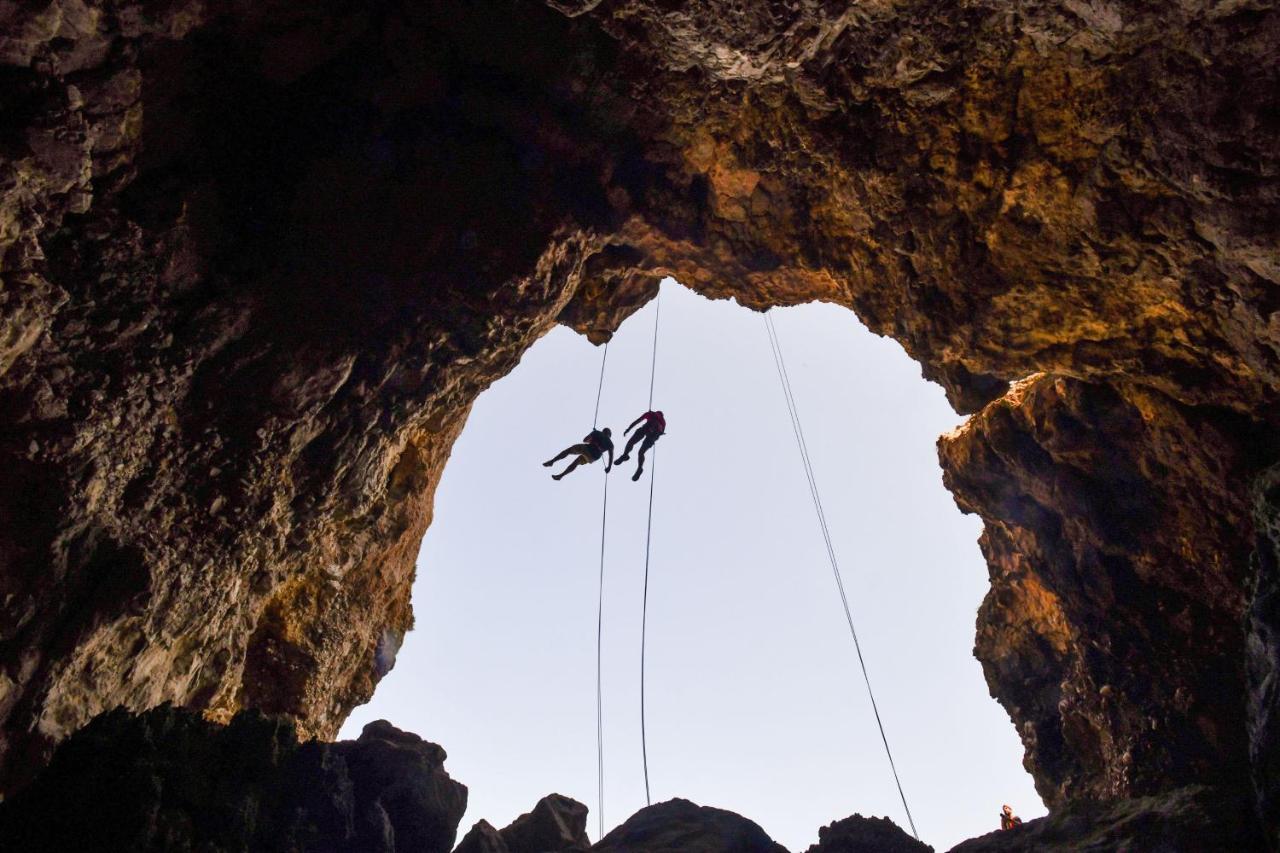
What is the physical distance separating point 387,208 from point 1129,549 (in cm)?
1217

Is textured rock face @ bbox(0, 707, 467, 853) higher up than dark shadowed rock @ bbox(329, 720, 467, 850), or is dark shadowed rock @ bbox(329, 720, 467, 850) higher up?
dark shadowed rock @ bbox(329, 720, 467, 850)

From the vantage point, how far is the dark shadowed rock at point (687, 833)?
35.1ft

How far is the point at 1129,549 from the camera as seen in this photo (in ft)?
34.9

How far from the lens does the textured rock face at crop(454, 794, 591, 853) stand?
37.2 ft

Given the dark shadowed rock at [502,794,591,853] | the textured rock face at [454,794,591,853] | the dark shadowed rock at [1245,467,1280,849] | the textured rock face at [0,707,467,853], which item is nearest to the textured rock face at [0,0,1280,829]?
the textured rock face at [0,707,467,853]

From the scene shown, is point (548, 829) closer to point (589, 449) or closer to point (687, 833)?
point (687, 833)

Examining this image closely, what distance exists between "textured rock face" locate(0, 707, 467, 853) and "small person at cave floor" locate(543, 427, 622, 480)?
7.18 m

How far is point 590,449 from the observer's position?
49.5 feet

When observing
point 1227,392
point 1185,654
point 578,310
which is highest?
point 578,310

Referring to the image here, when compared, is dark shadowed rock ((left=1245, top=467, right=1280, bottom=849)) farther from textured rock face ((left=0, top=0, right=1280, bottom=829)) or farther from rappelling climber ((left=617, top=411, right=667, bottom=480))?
rappelling climber ((left=617, top=411, right=667, bottom=480))

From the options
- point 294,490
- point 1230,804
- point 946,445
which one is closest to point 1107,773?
point 1230,804

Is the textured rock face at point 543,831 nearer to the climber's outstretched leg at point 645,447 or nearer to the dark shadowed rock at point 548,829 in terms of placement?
the dark shadowed rock at point 548,829

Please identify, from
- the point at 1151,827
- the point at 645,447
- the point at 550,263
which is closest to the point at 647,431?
the point at 645,447

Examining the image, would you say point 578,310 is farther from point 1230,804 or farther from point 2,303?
point 1230,804
